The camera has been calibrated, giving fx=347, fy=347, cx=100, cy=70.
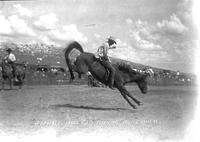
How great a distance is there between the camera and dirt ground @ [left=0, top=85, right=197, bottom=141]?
7.77 metres

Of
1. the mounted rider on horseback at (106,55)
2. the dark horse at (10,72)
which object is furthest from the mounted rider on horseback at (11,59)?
the mounted rider on horseback at (106,55)

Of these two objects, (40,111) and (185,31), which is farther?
(40,111)

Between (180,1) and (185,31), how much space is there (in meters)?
0.72

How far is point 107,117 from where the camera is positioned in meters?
8.22

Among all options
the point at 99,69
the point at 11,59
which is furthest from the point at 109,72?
the point at 11,59

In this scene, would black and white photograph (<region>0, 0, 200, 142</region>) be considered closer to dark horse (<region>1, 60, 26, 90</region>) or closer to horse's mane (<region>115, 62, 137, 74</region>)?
horse's mane (<region>115, 62, 137, 74</region>)

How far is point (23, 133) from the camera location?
771cm

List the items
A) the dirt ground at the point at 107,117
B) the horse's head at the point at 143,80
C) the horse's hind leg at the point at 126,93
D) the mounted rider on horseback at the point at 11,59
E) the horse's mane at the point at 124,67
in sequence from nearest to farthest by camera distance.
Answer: the dirt ground at the point at 107,117
the horse's hind leg at the point at 126,93
the horse's head at the point at 143,80
the horse's mane at the point at 124,67
the mounted rider on horseback at the point at 11,59

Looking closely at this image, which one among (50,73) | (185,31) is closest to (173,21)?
(185,31)

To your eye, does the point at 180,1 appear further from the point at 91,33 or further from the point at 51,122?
the point at 51,122

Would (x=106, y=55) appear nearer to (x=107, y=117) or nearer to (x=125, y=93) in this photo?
(x=125, y=93)

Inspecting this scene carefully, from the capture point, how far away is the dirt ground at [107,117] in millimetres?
7766

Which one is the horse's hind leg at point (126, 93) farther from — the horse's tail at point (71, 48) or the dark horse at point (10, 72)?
the dark horse at point (10, 72)

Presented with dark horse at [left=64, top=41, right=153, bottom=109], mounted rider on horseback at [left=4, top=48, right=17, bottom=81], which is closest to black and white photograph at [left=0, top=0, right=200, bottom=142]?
dark horse at [left=64, top=41, right=153, bottom=109]
